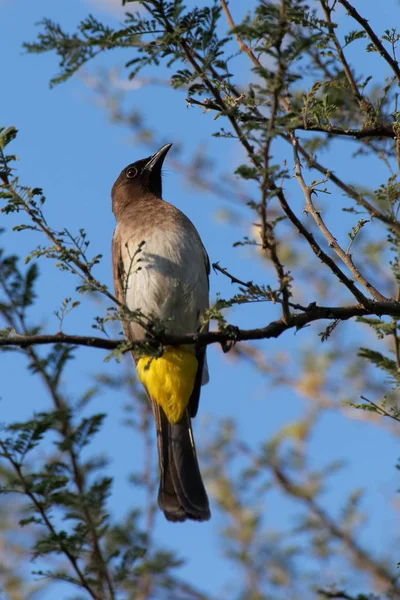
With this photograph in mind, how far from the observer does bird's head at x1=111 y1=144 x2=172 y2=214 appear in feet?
21.9

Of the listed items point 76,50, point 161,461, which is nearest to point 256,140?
point 76,50

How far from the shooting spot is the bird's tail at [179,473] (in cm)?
518

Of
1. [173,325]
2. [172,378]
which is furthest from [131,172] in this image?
[172,378]

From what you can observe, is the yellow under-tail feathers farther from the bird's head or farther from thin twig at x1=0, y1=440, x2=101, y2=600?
the bird's head

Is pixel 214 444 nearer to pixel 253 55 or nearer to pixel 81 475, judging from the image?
pixel 81 475

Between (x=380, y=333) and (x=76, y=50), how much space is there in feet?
5.66

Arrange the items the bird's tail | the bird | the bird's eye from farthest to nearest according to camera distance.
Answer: the bird's eye → the bird → the bird's tail

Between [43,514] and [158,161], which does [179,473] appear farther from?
[158,161]

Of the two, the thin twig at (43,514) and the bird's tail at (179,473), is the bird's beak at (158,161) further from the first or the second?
the thin twig at (43,514)

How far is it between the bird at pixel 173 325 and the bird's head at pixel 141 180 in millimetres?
792

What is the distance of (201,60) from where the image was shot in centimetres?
310

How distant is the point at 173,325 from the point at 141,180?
5.65 feet

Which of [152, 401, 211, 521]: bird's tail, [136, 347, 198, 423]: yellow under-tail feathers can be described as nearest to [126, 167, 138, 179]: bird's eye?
[136, 347, 198, 423]: yellow under-tail feathers

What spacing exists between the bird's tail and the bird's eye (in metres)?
2.05
